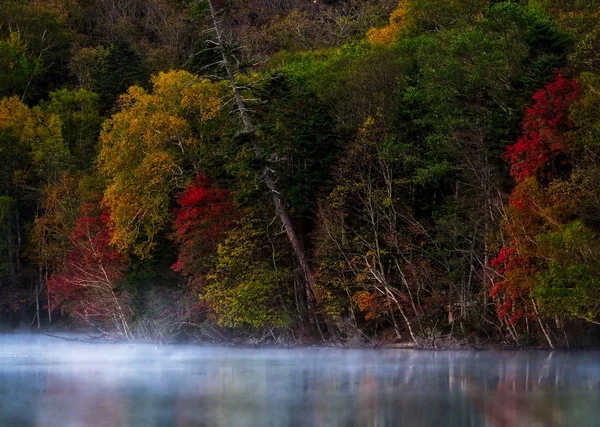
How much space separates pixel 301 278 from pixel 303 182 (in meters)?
5.39

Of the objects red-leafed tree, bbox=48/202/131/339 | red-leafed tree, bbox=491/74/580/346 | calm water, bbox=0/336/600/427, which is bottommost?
red-leafed tree, bbox=48/202/131/339

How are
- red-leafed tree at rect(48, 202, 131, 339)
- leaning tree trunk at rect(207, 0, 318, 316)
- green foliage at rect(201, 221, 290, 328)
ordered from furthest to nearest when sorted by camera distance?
red-leafed tree at rect(48, 202, 131, 339) → leaning tree trunk at rect(207, 0, 318, 316) → green foliage at rect(201, 221, 290, 328)

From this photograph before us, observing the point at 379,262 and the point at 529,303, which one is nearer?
the point at 529,303

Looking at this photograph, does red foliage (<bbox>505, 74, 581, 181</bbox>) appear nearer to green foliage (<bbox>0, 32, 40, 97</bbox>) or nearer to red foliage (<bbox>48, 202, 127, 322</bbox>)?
red foliage (<bbox>48, 202, 127, 322</bbox>)

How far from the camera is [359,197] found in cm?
4547

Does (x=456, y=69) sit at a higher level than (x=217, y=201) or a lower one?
higher

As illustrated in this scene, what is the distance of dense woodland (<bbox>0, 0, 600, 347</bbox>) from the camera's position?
125 ft

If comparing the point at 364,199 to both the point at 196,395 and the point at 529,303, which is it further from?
the point at 196,395

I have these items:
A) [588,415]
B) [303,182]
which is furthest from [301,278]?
[588,415]

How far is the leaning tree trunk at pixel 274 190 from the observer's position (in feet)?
161

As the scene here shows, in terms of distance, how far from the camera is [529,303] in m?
39.2

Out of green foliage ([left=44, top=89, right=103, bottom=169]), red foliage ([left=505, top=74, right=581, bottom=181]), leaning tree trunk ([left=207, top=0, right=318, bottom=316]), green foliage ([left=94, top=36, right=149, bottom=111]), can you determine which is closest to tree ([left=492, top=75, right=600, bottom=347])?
red foliage ([left=505, top=74, right=581, bottom=181])

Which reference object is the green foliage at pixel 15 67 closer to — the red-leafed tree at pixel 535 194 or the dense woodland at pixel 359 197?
the dense woodland at pixel 359 197

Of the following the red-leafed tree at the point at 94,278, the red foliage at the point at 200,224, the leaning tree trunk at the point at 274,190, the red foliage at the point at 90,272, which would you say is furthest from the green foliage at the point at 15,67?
the leaning tree trunk at the point at 274,190
